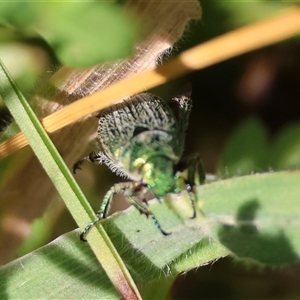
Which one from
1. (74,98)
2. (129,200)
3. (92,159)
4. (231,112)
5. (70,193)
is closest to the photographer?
(70,193)

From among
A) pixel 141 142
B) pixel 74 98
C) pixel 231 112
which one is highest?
pixel 74 98

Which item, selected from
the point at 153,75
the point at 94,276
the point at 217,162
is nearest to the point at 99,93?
the point at 153,75

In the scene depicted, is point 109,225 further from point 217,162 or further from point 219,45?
point 217,162

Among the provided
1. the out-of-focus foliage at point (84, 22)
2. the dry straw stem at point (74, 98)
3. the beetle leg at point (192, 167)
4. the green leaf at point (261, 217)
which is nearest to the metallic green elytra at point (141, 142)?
the beetle leg at point (192, 167)

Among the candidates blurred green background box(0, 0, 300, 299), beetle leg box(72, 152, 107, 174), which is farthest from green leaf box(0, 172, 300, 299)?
beetle leg box(72, 152, 107, 174)

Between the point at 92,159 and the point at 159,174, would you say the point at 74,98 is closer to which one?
the point at 92,159

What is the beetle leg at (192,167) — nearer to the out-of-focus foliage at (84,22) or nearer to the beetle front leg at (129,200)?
the beetle front leg at (129,200)

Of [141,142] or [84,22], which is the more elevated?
[84,22]

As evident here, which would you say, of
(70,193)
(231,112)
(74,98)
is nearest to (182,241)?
(70,193)
